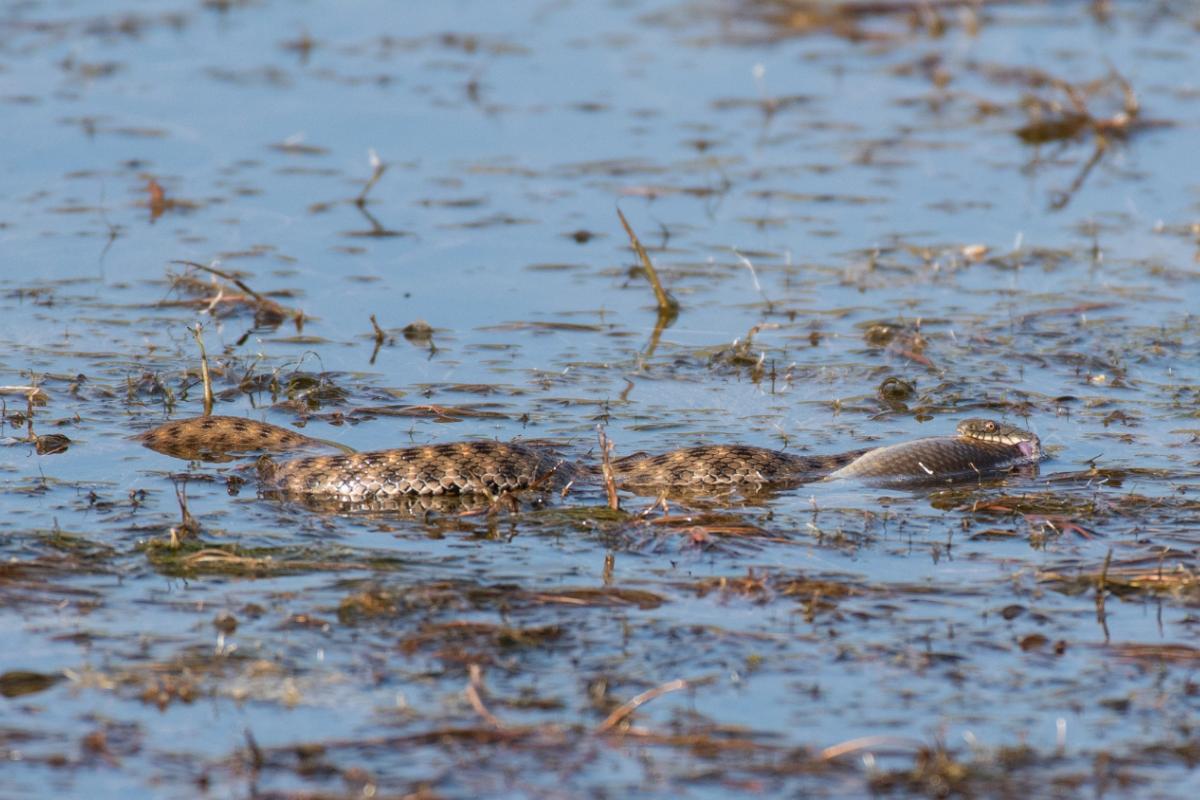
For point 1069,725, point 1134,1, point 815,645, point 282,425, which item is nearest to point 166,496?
point 282,425

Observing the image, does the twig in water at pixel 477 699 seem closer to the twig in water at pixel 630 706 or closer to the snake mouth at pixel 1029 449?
the twig in water at pixel 630 706

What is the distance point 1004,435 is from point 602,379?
2.64 metres

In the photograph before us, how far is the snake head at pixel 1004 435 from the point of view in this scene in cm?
1005

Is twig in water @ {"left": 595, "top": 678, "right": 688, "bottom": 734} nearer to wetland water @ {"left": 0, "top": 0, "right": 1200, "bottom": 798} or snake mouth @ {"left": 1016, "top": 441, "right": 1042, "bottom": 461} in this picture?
wetland water @ {"left": 0, "top": 0, "right": 1200, "bottom": 798}

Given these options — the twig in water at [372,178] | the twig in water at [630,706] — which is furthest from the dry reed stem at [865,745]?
the twig in water at [372,178]

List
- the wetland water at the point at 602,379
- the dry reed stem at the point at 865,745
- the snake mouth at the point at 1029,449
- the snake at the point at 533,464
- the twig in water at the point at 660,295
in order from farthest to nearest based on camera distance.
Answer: the twig in water at the point at 660,295
the snake mouth at the point at 1029,449
the snake at the point at 533,464
the wetland water at the point at 602,379
the dry reed stem at the point at 865,745

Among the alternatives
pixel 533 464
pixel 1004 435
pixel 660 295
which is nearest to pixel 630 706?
pixel 533 464

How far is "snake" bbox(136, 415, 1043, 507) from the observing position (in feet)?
30.3

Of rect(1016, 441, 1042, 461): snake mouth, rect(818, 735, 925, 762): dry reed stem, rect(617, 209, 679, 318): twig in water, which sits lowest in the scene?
rect(1016, 441, 1042, 461): snake mouth

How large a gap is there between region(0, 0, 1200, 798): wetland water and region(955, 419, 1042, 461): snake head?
142 mm

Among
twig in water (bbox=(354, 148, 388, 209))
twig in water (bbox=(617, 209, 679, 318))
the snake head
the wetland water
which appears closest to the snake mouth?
the snake head

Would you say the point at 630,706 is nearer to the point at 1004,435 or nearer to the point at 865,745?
the point at 865,745

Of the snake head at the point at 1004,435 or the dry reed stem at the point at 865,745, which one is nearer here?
the dry reed stem at the point at 865,745

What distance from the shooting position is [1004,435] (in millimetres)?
10094
